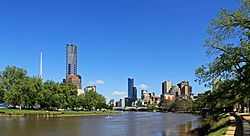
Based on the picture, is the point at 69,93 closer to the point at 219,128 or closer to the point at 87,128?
the point at 87,128

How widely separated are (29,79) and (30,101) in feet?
33.8

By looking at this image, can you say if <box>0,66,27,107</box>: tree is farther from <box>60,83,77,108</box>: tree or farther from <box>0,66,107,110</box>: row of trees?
<box>60,83,77,108</box>: tree

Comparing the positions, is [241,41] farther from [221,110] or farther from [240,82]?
[221,110]

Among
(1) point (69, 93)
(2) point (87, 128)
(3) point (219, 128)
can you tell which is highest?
(1) point (69, 93)

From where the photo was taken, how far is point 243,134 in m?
28.1

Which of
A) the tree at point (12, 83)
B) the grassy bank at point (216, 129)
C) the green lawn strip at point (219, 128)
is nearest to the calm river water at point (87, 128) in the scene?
the grassy bank at point (216, 129)

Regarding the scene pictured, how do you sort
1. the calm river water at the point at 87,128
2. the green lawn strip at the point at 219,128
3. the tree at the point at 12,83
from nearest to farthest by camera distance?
1. the green lawn strip at the point at 219,128
2. the calm river water at the point at 87,128
3. the tree at the point at 12,83

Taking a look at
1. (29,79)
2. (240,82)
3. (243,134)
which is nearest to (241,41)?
(240,82)

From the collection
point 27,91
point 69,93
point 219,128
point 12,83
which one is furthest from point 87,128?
point 69,93

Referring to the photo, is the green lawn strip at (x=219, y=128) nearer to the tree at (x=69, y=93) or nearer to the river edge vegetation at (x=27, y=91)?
the river edge vegetation at (x=27, y=91)

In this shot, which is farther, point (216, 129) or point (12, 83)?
point (12, 83)

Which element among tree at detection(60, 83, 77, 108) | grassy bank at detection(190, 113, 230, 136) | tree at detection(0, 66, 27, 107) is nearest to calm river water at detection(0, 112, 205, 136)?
grassy bank at detection(190, 113, 230, 136)

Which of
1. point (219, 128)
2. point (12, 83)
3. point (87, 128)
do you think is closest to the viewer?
point (219, 128)

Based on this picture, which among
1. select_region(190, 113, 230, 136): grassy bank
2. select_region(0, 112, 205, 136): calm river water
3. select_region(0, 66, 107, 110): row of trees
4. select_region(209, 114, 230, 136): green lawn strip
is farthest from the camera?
select_region(0, 66, 107, 110): row of trees
